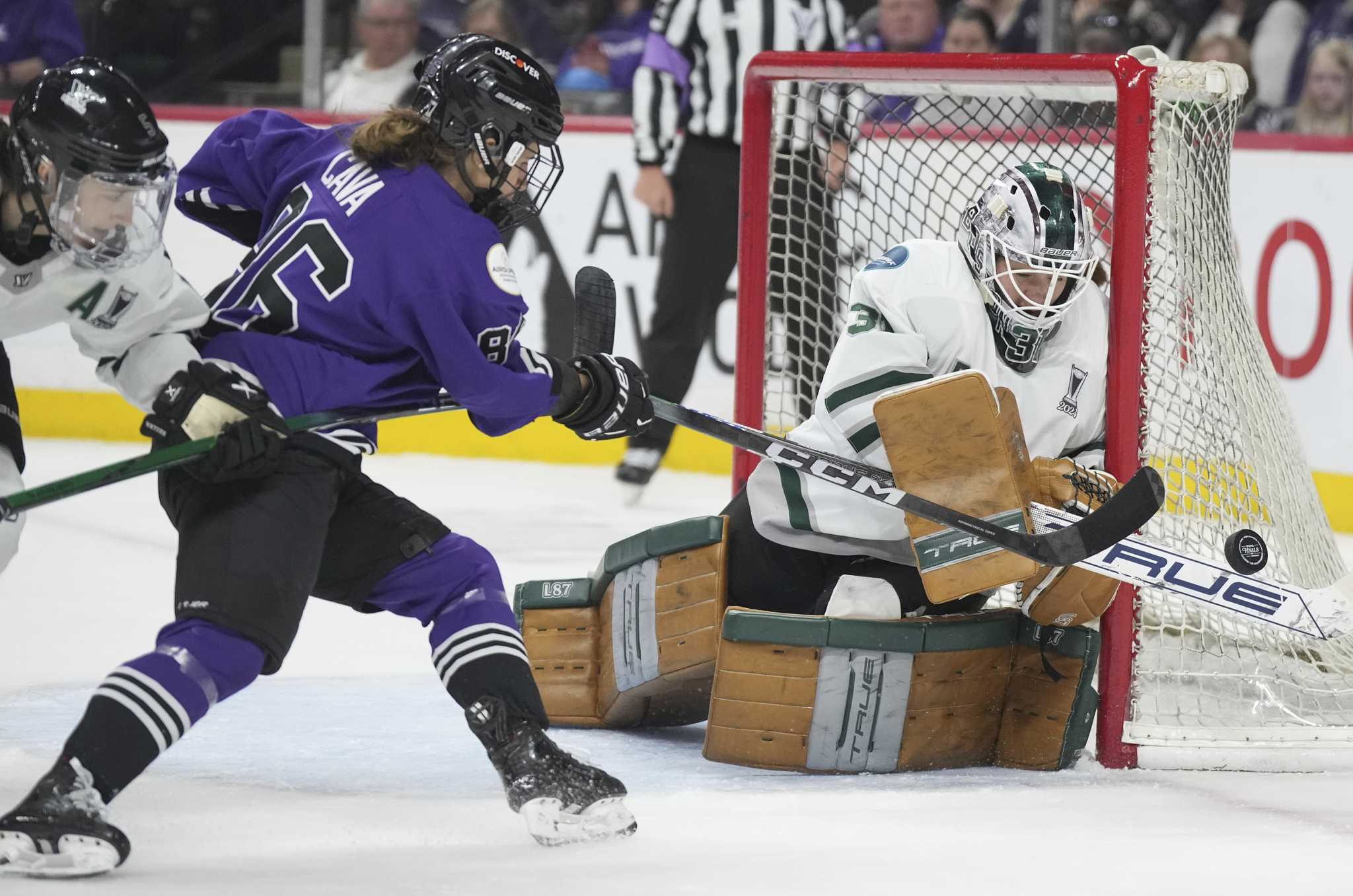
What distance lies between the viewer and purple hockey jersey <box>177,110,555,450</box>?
2.18 meters

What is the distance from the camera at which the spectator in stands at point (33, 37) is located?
222 inches

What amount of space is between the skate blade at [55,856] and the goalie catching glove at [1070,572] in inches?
49.0

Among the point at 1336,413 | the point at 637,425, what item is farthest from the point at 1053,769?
the point at 1336,413

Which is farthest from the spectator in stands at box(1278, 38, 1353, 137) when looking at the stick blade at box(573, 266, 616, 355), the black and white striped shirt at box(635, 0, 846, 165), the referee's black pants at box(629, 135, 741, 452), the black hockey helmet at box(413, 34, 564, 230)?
the black hockey helmet at box(413, 34, 564, 230)

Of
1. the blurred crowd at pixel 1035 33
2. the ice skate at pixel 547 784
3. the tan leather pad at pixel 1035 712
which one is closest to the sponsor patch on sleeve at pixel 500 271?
the ice skate at pixel 547 784

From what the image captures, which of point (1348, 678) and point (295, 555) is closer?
point (295, 555)

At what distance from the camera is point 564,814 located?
221 centimetres

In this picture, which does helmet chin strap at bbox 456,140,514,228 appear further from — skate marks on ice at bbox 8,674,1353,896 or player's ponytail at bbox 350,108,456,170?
skate marks on ice at bbox 8,674,1353,896

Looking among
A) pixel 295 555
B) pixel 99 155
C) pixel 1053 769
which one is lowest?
pixel 1053 769

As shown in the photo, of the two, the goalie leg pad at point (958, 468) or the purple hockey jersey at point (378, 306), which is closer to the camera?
the purple hockey jersey at point (378, 306)

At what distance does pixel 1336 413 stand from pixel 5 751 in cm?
331

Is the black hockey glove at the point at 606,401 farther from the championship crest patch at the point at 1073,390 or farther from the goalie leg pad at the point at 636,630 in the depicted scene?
the championship crest patch at the point at 1073,390

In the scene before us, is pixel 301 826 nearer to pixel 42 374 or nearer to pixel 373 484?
pixel 373 484

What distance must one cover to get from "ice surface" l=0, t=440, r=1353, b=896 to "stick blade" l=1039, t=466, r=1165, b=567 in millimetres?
327
